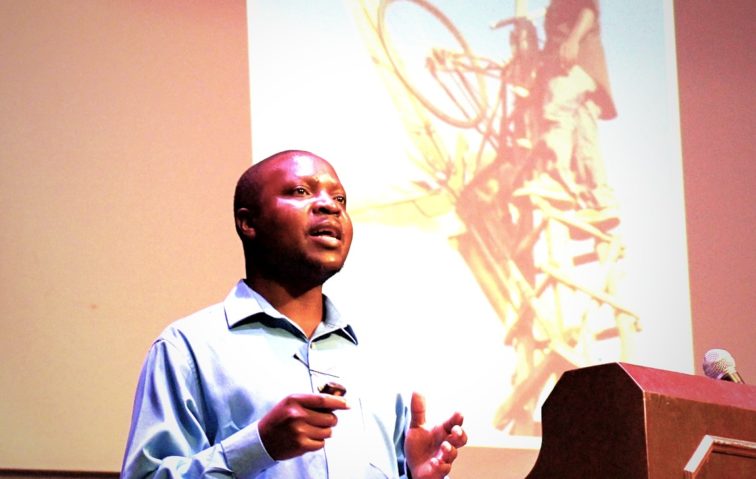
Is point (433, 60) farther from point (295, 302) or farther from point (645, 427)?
point (645, 427)

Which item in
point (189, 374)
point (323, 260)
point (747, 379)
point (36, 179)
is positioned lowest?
point (747, 379)

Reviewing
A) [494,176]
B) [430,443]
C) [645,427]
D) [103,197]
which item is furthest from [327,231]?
[494,176]

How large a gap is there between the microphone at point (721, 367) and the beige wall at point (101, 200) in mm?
1302

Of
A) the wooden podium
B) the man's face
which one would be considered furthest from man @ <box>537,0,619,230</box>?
the wooden podium

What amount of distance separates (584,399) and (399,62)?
5.47ft

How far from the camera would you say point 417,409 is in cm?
200

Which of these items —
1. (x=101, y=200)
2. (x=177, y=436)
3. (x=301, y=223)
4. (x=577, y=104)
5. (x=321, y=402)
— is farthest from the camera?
(x=577, y=104)

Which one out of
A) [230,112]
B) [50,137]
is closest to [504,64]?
[230,112]

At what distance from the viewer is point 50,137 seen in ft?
9.56

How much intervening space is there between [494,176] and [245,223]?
1325mm

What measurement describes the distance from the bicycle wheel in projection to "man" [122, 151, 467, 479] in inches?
47.1

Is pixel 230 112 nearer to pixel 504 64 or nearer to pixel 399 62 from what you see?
pixel 399 62

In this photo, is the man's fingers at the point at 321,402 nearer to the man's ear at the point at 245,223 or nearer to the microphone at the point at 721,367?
the man's ear at the point at 245,223

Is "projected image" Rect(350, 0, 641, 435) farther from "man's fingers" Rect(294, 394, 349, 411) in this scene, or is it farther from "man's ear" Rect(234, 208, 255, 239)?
"man's fingers" Rect(294, 394, 349, 411)
